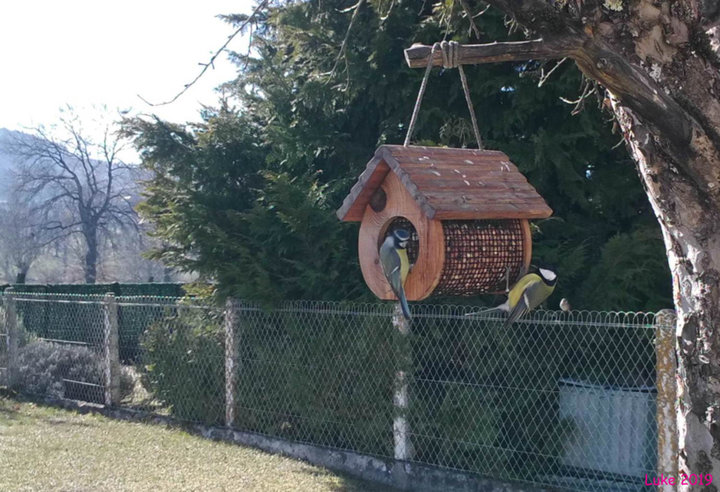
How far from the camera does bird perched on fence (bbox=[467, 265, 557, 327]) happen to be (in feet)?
12.2

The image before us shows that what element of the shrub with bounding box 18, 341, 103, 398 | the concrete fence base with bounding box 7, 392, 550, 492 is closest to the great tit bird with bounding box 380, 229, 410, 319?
the concrete fence base with bounding box 7, 392, 550, 492

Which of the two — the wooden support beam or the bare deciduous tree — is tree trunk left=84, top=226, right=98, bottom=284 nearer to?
the bare deciduous tree

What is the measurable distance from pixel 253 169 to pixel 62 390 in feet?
13.9

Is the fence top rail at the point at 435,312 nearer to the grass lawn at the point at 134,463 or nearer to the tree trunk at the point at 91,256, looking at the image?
the grass lawn at the point at 134,463

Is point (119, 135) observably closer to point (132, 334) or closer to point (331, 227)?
point (331, 227)

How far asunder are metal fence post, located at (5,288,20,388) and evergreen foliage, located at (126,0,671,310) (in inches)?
136

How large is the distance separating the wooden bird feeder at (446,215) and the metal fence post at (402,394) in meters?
2.40

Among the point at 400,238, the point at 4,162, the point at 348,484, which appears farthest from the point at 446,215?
the point at 4,162

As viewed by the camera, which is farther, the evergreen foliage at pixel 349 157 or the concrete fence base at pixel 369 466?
the evergreen foliage at pixel 349 157

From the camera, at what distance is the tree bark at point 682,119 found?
2.77m

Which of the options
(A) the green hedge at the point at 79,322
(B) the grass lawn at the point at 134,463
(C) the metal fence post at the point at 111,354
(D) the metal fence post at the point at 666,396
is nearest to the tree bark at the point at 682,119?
(D) the metal fence post at the point at 666,396

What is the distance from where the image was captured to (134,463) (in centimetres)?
715

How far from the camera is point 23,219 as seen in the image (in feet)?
116

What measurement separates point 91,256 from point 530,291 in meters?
32.2
